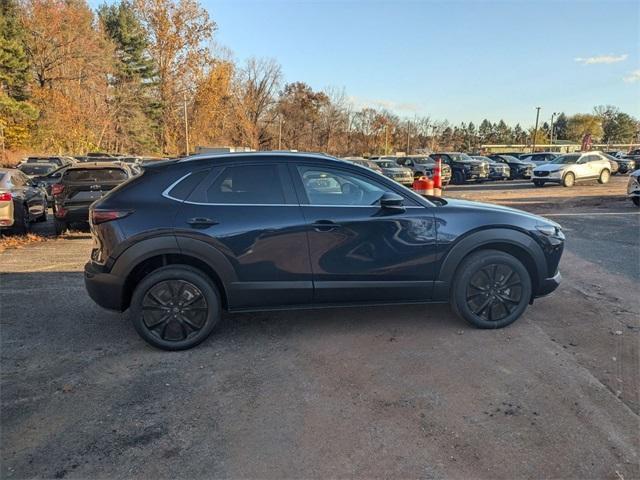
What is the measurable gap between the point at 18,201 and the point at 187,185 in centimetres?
788

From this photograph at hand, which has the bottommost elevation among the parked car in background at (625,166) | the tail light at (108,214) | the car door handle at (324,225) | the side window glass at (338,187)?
the parked car in background at (625,166)

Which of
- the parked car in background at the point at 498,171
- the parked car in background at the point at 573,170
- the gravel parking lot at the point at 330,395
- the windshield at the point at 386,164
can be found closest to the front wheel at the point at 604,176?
the parked car in background at the point at 573,170

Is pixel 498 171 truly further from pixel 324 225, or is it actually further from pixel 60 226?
pixel 324 225

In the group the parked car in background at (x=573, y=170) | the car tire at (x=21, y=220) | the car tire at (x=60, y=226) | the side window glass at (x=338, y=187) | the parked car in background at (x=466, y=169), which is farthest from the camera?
the parked car in background at (x=466, y=169)

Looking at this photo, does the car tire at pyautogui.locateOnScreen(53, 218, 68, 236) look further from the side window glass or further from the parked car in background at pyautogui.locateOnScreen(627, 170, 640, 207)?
the parked car in background at pyautogui.locateOnScreen(627, 170, 640, 207)

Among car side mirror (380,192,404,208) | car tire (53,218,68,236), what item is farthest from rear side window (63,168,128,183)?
car side mirror (380,192,404,208)

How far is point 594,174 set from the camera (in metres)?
24.2

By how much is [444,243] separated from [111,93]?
52379 mm

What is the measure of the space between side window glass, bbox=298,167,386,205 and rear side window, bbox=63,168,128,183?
687cm

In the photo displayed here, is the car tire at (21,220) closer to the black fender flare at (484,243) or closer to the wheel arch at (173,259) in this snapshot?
the wheel arch at (173,259)

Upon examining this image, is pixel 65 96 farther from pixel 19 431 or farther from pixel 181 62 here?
pixel 19 431

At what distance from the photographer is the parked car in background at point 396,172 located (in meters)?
22.9

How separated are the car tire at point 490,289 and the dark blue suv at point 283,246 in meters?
0.01

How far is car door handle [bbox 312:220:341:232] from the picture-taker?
4238 mm
